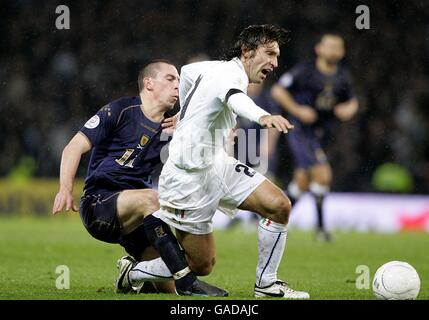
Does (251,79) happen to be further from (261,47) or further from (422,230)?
(422,230)

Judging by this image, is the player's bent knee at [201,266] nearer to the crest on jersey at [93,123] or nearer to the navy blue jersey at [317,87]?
the crest on jersey at [93,123]

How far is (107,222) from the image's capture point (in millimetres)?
6141

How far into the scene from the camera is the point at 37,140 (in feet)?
51.8

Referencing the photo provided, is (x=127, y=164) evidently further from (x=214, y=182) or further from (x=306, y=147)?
(x=306, y=147)

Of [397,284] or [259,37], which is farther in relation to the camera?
[259,37]

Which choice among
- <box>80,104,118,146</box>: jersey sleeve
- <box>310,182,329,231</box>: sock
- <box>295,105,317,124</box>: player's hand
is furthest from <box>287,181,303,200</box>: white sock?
<box>80,104,118,146</box>: jersey sleeve

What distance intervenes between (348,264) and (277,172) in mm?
6577

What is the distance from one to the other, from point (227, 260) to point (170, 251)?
11.0 feet

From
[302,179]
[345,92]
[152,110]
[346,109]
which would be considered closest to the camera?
[152,110]

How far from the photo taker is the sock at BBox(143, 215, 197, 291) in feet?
18.5

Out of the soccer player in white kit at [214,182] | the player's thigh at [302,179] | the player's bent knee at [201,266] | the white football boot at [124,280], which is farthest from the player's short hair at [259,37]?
the player's thigh at [302,179]

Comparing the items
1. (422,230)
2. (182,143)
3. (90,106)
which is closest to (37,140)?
(90,106)

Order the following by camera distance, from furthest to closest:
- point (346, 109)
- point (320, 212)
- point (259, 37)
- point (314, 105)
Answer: point (314, 105) → point (346, 109) → point (320, 212) → point (259, 37)

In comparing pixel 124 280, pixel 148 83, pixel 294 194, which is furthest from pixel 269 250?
pixel 294 194
